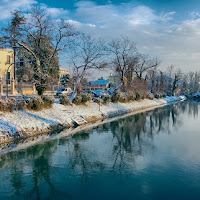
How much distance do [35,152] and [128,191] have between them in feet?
22.5

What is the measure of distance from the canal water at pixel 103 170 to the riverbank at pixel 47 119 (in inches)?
88.9

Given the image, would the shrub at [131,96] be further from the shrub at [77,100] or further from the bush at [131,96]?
the shrub at [77,100]

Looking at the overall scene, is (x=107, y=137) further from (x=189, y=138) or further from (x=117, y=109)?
(x=117, y=109)

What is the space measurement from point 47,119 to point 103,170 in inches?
393

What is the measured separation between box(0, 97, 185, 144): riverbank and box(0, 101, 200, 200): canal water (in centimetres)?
226

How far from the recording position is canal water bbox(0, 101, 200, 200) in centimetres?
788

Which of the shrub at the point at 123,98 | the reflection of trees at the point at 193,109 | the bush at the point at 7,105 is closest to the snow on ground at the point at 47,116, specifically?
the bush at the point at 7,105

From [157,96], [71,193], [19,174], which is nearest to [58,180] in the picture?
[71,193]

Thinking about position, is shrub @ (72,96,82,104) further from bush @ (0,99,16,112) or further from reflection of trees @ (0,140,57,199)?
reflection of trees @ (0,140,57,199)

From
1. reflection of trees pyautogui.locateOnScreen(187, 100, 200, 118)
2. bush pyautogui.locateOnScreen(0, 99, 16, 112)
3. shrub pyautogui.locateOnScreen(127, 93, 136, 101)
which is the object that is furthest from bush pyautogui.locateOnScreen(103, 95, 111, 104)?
bush pyautogui.locateOnScreen(0, 99, 16, 112)

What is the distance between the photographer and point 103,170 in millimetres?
9914

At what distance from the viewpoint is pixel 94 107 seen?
1048 inches

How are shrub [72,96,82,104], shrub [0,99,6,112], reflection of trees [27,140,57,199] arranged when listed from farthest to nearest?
1. shrub [72,96,82,104]
2. shrub [0,99,6,112]
3. reflection of trees [27,140,57,199]

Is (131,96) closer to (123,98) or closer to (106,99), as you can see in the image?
(123,98)
